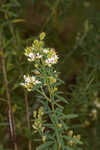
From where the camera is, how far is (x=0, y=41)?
1.95 m

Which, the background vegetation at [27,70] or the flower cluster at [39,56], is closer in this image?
the flower cluster at [39,56]

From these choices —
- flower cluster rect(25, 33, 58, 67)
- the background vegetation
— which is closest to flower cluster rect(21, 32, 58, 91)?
flower cluster rect(25, 33, 58, 67)

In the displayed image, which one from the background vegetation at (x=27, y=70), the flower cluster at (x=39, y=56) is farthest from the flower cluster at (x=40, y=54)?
the background vegetation at (x=27, y=70)

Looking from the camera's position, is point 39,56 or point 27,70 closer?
point 39,56

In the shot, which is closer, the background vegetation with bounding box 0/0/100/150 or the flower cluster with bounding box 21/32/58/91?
the flower cluster with bounding box 21/32/58/91

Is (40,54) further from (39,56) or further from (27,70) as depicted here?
(27,70)

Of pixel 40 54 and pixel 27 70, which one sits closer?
pixel 40 54

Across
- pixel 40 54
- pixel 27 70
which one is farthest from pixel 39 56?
pixel 27 70

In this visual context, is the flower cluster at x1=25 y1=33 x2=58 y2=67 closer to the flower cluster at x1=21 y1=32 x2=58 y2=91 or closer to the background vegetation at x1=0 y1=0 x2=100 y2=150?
the flower cluster at x1=21 y1=32 x2=58 y2=91

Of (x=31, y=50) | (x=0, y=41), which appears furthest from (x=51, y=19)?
(x=31, y=50)

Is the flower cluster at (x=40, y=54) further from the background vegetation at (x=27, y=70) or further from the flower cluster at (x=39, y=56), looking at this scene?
the background vegetation at (x=27, y=70)

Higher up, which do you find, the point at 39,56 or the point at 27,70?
the point at 27,70

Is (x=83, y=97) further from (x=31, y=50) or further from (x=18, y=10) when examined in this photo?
(x=18, y=10)

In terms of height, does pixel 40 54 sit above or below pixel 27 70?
below
